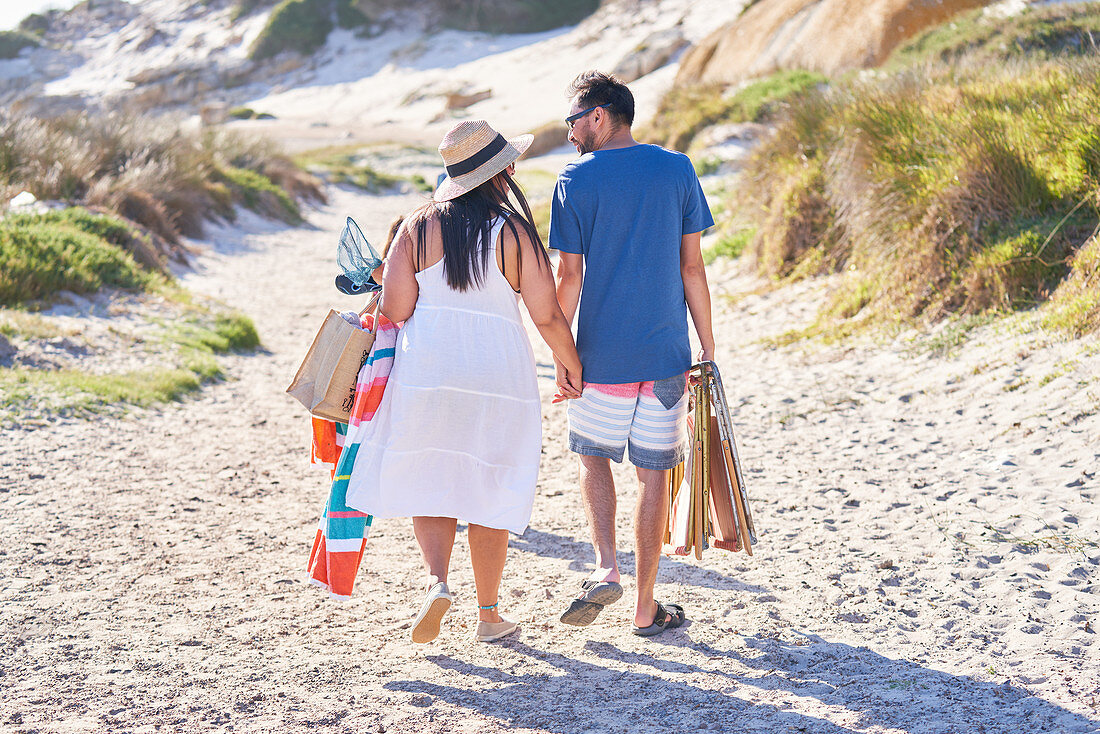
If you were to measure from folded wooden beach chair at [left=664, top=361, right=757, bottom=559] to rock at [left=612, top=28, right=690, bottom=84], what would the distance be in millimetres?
34925

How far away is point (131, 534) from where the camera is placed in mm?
4633

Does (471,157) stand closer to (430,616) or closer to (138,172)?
(430,616)

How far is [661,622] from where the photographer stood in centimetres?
344

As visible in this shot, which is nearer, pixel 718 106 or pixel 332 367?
pixel 332 367

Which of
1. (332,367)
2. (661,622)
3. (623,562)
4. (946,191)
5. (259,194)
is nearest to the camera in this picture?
(332,367)

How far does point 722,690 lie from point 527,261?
4.94 feet

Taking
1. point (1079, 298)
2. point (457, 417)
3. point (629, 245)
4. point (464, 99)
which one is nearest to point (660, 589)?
point (457, 417)

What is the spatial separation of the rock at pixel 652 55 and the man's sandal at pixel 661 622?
35000 mm

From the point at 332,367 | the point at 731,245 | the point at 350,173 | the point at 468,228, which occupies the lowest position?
the point at 350,173

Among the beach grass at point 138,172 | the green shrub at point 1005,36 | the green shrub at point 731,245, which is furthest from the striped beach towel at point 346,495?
the beach grass at point 138,172

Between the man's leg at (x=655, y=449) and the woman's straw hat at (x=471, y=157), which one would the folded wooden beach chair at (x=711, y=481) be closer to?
the man's leg at (x=655, y=449)

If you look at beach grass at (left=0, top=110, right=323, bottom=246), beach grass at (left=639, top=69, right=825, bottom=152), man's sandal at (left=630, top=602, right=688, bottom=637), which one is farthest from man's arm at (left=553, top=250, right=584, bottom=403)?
beach grass at (left=639, top=69, right=825, bottom=152)

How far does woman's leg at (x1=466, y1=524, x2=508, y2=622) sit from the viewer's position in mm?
3312

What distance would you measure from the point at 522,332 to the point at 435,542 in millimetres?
787
